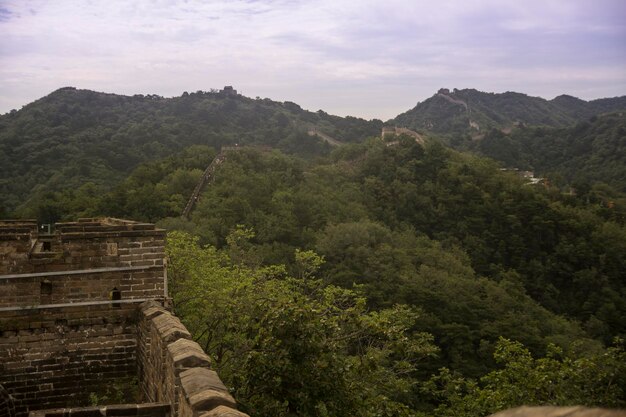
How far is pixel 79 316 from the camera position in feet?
19.5

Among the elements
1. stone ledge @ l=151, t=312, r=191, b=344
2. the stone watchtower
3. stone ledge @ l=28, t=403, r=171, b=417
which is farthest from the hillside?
stone ledge @ l=28, t=403, r=171, b=417

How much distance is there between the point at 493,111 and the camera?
14012cm

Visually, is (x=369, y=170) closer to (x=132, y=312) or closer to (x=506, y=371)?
(x=506, y=371)

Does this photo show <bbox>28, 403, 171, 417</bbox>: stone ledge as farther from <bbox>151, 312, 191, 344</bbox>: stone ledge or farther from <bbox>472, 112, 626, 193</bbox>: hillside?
<bbox>472, 112, 626, 193</bbox>: hillside

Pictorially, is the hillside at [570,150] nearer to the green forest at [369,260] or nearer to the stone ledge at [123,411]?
the green forest at [369,260]

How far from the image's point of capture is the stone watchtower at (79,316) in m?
5.76

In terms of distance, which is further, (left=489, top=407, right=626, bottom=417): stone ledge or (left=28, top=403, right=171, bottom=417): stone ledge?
(left=28, top=403, right=171, bottom=417): stone ledge

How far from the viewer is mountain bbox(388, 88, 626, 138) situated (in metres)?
127

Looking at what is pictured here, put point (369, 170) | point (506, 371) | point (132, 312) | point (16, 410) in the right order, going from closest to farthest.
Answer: point (16, 410) < point (132, 312) < point (506, 371) < point (369, 170)

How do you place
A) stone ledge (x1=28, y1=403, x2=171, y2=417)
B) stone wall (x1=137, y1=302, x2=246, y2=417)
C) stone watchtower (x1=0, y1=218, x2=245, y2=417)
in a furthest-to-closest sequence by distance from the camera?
stone watchtower (x1=0, y1=218, x2=245, y2=417)
stone ledge (x1=28, y1=403, x2=171, y2=417)
stone wall (x1=137, y1=302, x2=246, y2=417)

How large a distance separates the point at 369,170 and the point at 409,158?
4418mm

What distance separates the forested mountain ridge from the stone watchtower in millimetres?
35483

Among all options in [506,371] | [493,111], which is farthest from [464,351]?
[493,111]

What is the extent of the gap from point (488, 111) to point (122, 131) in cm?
9309
